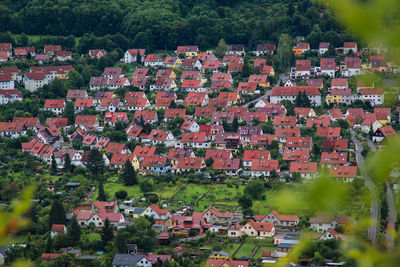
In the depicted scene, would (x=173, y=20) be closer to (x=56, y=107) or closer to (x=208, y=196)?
(x=56, y=107)

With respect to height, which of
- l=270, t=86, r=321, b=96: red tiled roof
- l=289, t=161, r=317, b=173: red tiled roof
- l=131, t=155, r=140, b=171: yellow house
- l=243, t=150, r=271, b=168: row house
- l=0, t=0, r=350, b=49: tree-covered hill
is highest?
l=0, t=0, r=350, b=49: tree-covered hill

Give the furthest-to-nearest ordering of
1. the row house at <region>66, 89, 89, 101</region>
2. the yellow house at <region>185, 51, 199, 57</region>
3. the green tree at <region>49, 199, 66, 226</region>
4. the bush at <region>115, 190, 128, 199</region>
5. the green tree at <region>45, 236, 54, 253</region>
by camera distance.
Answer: the yellow house at <region>185, 51, 199, 57</region>
the row house at <region>66, 89, 89, 101</region>
the bush at <region>115, 190, 128, 199</region>
the green tree at <region>49, 199, 66, 226</region>
the green tree at <region>45, 236, 54, 253</region>

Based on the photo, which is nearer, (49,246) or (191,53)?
(49,246)

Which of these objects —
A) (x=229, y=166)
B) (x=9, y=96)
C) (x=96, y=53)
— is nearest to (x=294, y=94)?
(x=229, y=166)

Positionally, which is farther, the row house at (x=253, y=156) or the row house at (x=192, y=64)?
the row house at (x=192, y=64)

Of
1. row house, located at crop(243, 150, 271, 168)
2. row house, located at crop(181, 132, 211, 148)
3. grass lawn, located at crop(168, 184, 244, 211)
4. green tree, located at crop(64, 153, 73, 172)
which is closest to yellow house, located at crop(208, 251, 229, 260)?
grass lawn, located at crop(168, 184, 244, 211)

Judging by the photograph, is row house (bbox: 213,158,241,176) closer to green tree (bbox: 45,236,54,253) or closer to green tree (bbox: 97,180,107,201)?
green tree (bbox: 97,180,107,201)

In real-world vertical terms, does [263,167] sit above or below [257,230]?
above

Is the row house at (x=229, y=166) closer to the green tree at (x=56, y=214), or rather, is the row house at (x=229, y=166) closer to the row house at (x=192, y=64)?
the green tree at (x=56, y=214)

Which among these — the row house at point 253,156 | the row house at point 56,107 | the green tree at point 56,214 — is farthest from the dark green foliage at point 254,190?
the row house at point 56,107
